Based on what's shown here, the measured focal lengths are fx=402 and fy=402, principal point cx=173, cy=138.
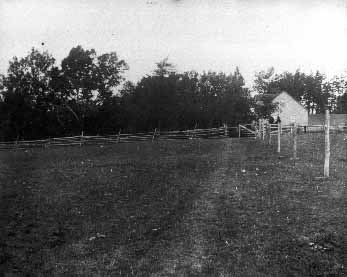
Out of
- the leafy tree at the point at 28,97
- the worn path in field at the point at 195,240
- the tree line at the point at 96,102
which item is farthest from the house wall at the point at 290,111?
the worn path in field at the point at 195,240

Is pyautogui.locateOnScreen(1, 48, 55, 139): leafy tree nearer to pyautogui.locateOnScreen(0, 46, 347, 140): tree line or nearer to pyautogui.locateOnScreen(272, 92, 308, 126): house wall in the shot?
pyautogui.locateOnScreen(0, 46, 347, 140): tree line

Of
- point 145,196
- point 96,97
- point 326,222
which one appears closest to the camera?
point 326,222

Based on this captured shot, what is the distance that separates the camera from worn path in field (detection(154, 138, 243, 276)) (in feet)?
23.1

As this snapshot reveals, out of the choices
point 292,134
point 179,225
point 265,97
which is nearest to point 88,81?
point 265,97

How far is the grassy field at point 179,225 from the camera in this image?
7.15 m

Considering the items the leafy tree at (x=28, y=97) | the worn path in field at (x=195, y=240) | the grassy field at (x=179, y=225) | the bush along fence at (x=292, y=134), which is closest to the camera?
the worn path in field at (x=195, y=240)

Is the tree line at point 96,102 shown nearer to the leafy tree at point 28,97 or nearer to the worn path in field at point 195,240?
the leafy tree at point 28,97

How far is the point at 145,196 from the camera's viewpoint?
11523mm

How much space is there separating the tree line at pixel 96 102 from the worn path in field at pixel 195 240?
148ft

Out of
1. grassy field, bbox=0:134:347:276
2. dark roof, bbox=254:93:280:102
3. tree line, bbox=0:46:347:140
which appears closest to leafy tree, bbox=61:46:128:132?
tree line, bbox=0:46:347:140

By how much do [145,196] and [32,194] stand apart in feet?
12.0

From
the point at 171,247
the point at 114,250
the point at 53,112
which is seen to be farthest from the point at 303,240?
the point at 53,112

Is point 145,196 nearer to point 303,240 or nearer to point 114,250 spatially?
point 114,250

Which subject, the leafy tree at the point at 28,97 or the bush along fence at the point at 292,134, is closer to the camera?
the bush along fence at the point at 292,134
